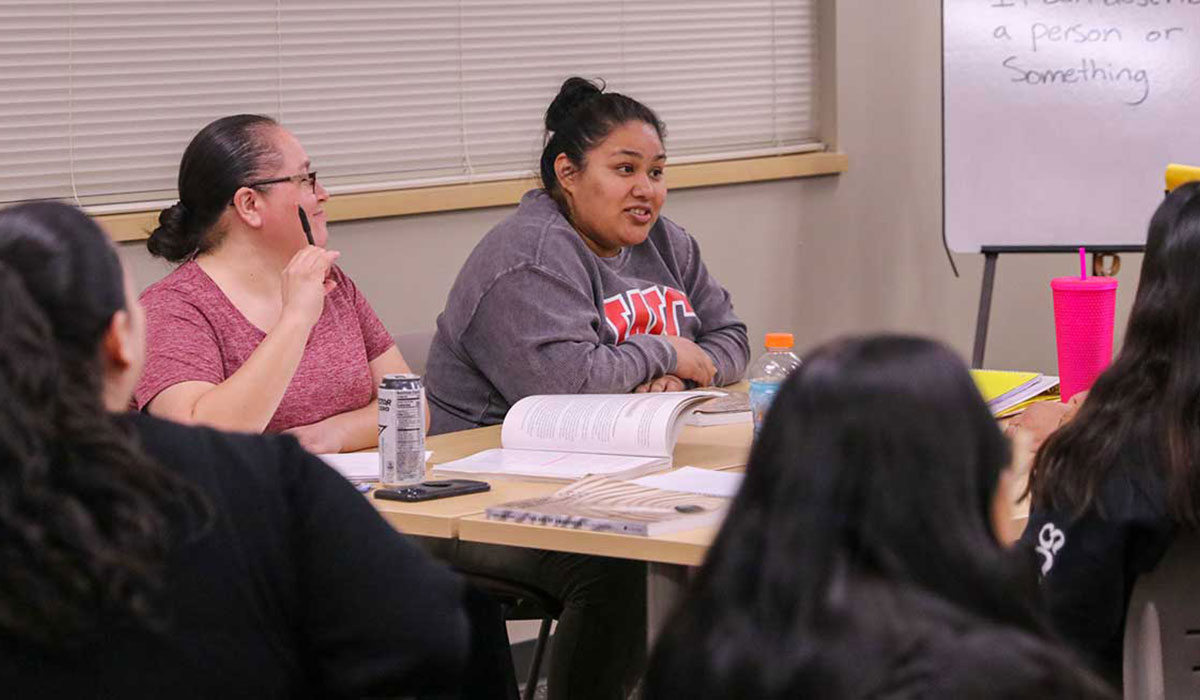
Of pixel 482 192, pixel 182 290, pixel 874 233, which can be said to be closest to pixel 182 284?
pixel 182 290

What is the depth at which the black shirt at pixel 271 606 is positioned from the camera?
1212mm

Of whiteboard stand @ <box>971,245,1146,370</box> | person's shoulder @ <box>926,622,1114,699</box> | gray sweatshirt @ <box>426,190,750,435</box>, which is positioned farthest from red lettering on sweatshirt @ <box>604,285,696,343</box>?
person's shoulder @ <box>926,622,1114,699</box>

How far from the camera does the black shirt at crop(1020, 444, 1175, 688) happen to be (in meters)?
1.79

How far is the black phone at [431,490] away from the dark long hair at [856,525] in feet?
3.71

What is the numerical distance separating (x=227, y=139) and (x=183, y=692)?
1661 millimetres

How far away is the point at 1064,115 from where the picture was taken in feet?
13.4

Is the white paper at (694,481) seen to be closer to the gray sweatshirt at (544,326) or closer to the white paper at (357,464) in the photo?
the white paper at (357,464)

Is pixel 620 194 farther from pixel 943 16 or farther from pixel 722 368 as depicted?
pixel 943 16

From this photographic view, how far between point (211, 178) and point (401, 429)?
74 cm

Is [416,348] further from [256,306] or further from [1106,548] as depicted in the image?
[1106,548]

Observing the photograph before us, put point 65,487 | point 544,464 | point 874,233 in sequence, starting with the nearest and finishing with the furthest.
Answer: point 65,487, point 544,464, point 874,233

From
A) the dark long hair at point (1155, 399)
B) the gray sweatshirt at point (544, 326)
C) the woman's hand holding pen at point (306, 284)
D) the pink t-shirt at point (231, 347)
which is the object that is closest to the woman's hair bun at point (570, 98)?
the gray sweatshirt at point (544, 326)

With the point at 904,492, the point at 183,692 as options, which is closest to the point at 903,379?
the point at 904,492

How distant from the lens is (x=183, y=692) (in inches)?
48.6
